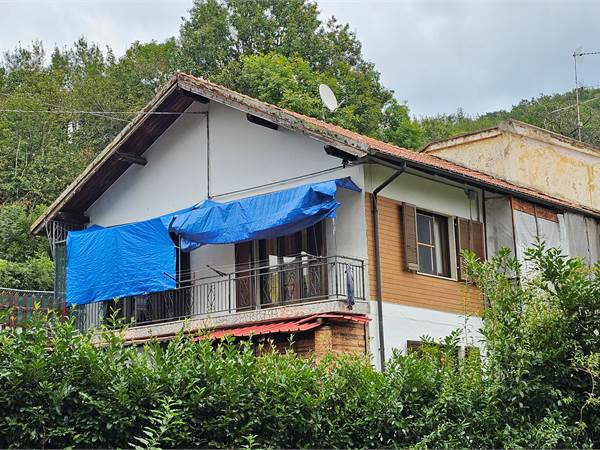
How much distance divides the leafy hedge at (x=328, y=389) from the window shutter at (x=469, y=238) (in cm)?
853

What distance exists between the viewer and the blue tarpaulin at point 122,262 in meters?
17.6

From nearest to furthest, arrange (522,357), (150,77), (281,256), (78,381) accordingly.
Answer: (78,381), (522,357), (281,256), (150,77)

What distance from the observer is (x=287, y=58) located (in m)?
39.7

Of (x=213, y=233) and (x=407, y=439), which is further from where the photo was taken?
(x=213, y=233)

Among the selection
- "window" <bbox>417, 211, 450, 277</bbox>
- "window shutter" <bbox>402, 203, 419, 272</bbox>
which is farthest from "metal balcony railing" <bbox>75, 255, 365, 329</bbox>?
"window" <bbox>417, 211, 450, 277</bbox>

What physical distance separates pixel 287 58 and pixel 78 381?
32.9 m

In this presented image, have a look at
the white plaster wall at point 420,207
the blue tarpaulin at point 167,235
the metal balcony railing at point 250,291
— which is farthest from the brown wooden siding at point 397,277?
the blue tarpaulin at point 167,235

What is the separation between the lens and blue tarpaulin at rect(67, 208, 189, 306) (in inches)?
694

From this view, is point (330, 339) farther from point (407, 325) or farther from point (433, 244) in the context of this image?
point (433, 244)

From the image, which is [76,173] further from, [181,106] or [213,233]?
[213,233]

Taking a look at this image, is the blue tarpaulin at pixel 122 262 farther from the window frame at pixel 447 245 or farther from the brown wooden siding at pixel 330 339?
the window frame at pixel 447 245

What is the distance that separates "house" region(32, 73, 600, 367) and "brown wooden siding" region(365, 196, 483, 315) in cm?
3

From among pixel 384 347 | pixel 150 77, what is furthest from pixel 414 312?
pixel 150 77

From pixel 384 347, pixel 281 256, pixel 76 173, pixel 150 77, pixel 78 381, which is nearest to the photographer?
pixel 78 381
